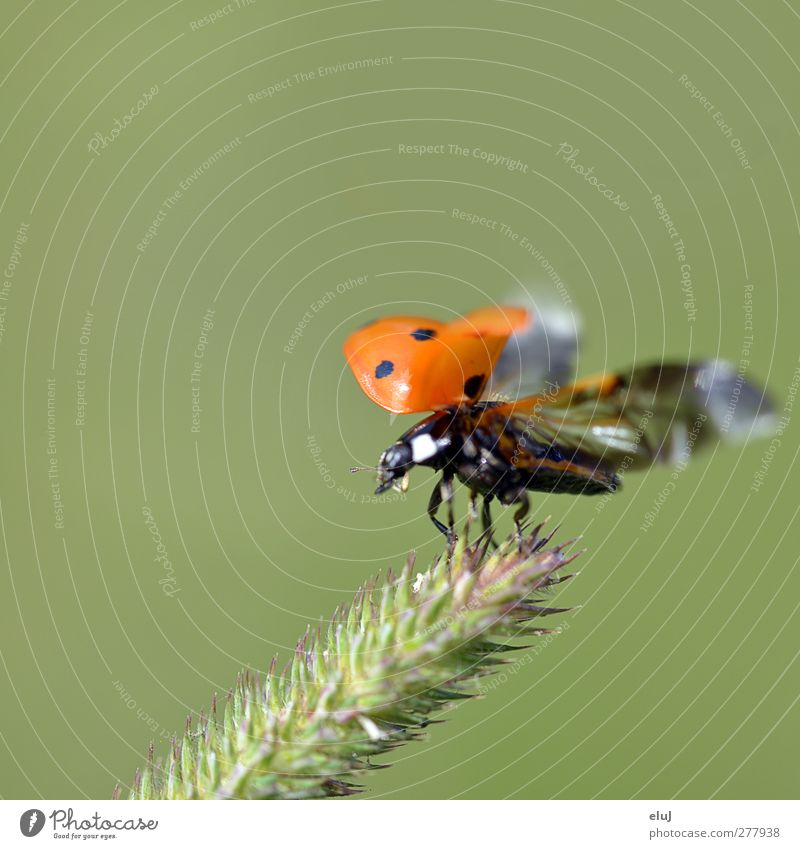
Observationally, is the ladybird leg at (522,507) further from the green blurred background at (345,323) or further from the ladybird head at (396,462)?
the green blurred background at (345,323)

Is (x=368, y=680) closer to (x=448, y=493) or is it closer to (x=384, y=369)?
(x=448, y=493)

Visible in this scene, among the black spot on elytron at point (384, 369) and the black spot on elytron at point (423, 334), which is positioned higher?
the black spot on elytron at point (423, 334)

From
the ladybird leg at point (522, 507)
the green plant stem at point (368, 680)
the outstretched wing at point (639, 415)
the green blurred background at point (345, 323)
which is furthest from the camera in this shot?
the green blurred background at point (345, 323)

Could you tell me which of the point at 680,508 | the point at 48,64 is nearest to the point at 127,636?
the point at 680,508

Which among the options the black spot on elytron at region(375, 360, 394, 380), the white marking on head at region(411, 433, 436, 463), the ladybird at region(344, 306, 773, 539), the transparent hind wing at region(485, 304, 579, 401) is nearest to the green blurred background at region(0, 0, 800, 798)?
the transparent hind wing at region(485, 304, 579, 401)

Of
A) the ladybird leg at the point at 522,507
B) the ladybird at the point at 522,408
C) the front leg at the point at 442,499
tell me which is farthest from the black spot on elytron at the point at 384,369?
the ladybird leg at the point at 522,507

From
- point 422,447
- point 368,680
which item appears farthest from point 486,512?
point 368,680

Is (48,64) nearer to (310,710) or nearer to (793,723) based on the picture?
(310,710)

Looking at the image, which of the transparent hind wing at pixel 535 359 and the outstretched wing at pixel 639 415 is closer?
the outstretched wing at pixel 639 415
